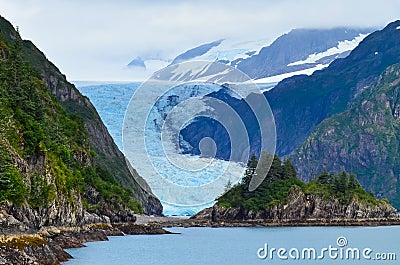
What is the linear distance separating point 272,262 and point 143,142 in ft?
360

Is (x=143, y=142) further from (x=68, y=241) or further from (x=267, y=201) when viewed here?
(x=68, y=241)

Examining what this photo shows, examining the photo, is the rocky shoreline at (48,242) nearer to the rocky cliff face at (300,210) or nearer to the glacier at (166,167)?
the rocky cliff face at (300,210)

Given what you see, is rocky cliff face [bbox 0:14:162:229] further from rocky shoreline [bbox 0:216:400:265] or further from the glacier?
the glacier

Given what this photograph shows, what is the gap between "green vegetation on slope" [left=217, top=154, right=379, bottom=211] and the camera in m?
142

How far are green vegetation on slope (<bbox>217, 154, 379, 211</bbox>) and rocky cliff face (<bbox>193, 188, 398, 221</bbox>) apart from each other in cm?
78

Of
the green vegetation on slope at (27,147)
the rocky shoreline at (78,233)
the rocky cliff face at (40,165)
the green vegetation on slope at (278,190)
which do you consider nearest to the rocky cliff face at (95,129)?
the rocky cliff face at (40,165)

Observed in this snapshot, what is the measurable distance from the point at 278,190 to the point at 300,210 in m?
5.38

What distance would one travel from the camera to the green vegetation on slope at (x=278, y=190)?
142375 millimetres

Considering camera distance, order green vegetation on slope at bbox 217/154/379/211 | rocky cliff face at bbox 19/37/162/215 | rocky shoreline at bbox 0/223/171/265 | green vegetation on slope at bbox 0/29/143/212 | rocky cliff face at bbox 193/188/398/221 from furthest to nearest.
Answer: rocky cliff face at bbox 19/37/162/215 → green vegetation on slope at bbox 217/154/379/211 → rocky cliff face at bbox 193/188/398/221 → green vegetation on slope at bbox 0/29/143/212 → rocky shoreline at bbox 0/223/171/265

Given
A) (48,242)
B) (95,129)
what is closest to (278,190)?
(95,129)

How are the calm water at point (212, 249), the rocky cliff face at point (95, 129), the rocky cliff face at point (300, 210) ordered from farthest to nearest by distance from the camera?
the rocky cliff face at point (95, 129) → the rocky cliff face at point (300, 210) → the calm water at point (212, 249)

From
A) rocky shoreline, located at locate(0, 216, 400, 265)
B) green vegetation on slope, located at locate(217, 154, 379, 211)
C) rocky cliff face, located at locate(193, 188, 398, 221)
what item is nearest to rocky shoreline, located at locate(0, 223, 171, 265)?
rocky shoreline, located at locate(0, 216, 400, 265)

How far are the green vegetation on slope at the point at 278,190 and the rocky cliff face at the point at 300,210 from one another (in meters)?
0.78

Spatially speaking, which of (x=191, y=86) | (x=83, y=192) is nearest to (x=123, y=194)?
(x=83, y=192)
